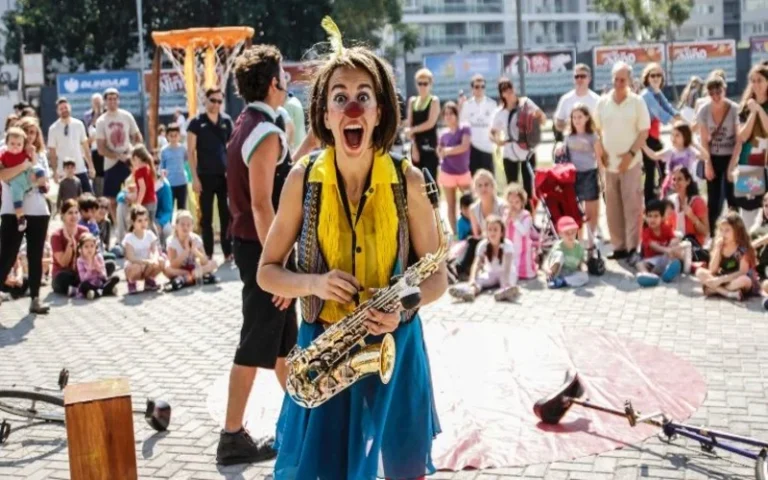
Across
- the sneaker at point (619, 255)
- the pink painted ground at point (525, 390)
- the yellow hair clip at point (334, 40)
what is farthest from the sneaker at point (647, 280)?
the yellow hair clip at point (334, 40)

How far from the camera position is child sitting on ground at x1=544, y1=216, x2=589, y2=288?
978 centimetres

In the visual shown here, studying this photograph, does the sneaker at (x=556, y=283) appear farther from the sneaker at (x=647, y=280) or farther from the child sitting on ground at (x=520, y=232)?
the sneaker at (x=647, y=280)

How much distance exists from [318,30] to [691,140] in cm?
3803

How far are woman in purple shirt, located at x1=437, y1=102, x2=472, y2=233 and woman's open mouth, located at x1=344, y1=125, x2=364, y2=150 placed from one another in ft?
29.2

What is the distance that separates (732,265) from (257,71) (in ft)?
18.2

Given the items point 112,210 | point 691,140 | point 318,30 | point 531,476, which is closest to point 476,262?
point 691,140

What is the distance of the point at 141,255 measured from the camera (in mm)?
10906

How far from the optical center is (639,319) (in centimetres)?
823

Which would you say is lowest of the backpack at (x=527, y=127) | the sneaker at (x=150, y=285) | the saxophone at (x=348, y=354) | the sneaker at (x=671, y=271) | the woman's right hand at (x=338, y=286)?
the sneaker at (x=150, y=285)

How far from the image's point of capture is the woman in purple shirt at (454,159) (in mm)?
12289

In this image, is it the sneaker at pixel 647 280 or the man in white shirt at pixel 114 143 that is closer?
the sneaker at pixel 647 280

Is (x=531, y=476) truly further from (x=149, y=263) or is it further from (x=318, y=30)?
(x=318, y=30)

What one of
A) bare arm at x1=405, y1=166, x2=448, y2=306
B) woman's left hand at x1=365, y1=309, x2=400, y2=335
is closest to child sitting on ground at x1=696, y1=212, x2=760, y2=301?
bare arm at x1=405, y1=166, x2=448, y2=306

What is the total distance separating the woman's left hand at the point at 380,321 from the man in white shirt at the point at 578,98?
30.3 ft
